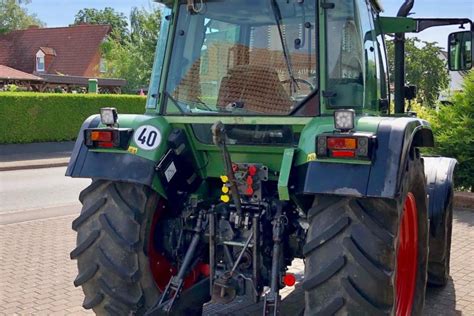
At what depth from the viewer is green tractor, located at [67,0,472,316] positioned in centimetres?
334

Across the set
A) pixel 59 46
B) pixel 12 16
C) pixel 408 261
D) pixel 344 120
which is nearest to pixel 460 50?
pixel 408 261

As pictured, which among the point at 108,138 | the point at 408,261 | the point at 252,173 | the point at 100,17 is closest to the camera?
the point at 252,173

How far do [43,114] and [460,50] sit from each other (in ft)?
56.0

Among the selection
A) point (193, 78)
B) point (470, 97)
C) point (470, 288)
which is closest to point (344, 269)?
point (193, 78)

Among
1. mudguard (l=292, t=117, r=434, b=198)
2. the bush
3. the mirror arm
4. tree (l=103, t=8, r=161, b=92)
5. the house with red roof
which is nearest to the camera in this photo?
mudguard (l=292, t=117, r=434, b=198)

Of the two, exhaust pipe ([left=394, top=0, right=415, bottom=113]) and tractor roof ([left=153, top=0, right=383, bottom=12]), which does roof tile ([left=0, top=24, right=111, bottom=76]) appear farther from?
tractor roof ([left=153, top=0, right=383, bottom=12])

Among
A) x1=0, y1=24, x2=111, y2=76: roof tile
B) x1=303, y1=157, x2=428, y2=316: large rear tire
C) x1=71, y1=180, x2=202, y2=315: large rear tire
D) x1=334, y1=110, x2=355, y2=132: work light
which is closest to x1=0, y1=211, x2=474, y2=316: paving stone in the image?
x1=71, y1=180, x2=202, y2=315: large rear tire

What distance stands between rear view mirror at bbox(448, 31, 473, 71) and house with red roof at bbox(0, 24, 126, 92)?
42983mm

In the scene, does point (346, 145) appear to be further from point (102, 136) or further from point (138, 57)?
point (138, 57)

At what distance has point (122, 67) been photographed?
135 ft

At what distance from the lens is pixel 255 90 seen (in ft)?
13.0

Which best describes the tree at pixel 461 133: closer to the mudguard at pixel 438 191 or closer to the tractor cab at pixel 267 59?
the mudguard at pixel 438 191

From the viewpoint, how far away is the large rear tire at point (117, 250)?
3.85m

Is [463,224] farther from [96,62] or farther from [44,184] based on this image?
[96,62]
